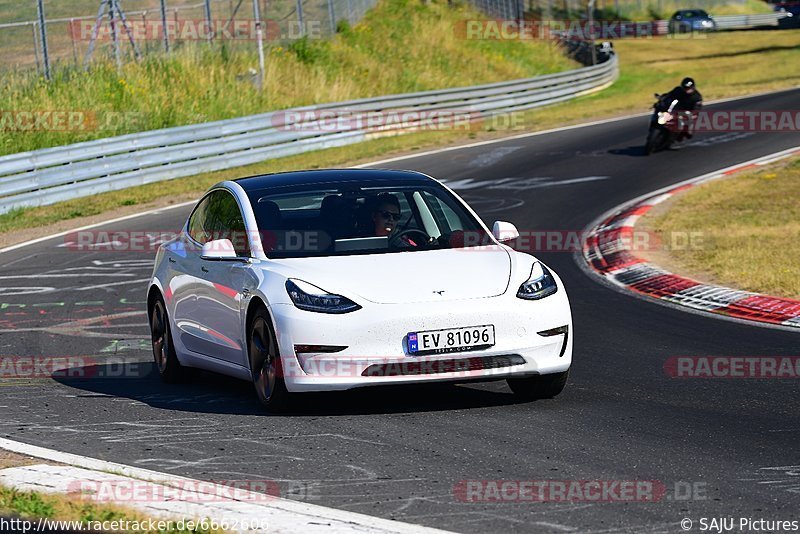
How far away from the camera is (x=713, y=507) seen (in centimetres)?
544

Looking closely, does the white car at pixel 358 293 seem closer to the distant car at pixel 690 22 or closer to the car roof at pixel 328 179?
the car roof at pixel 328 179

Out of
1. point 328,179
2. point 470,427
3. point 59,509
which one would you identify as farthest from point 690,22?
point 59,509

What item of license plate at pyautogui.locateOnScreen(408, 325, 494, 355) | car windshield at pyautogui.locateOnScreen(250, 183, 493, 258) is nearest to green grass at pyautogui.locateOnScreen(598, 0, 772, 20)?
car windshield at pyautogui.locateOnScreen(250, 183, 493, 258)

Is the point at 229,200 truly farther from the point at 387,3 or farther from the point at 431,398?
the point at 387,3

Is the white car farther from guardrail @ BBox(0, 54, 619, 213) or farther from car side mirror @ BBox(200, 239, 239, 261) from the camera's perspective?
guardrail @ BBox(0, 54, 619, 213)

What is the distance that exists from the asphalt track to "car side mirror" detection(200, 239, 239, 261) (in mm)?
966

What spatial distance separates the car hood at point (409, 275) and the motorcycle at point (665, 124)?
1770cm

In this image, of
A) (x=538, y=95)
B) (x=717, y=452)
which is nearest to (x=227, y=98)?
(x=538, y=95)

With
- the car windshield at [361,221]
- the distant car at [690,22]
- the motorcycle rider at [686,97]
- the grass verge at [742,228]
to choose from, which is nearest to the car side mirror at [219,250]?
the car windshield at [361,221]

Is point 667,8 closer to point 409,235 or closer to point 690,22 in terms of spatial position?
point 690,22

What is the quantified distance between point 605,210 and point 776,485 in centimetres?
1351

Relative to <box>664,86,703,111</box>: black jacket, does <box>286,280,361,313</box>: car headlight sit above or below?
above

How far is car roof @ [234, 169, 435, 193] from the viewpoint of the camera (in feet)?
29.3

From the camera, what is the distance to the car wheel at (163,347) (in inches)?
377
